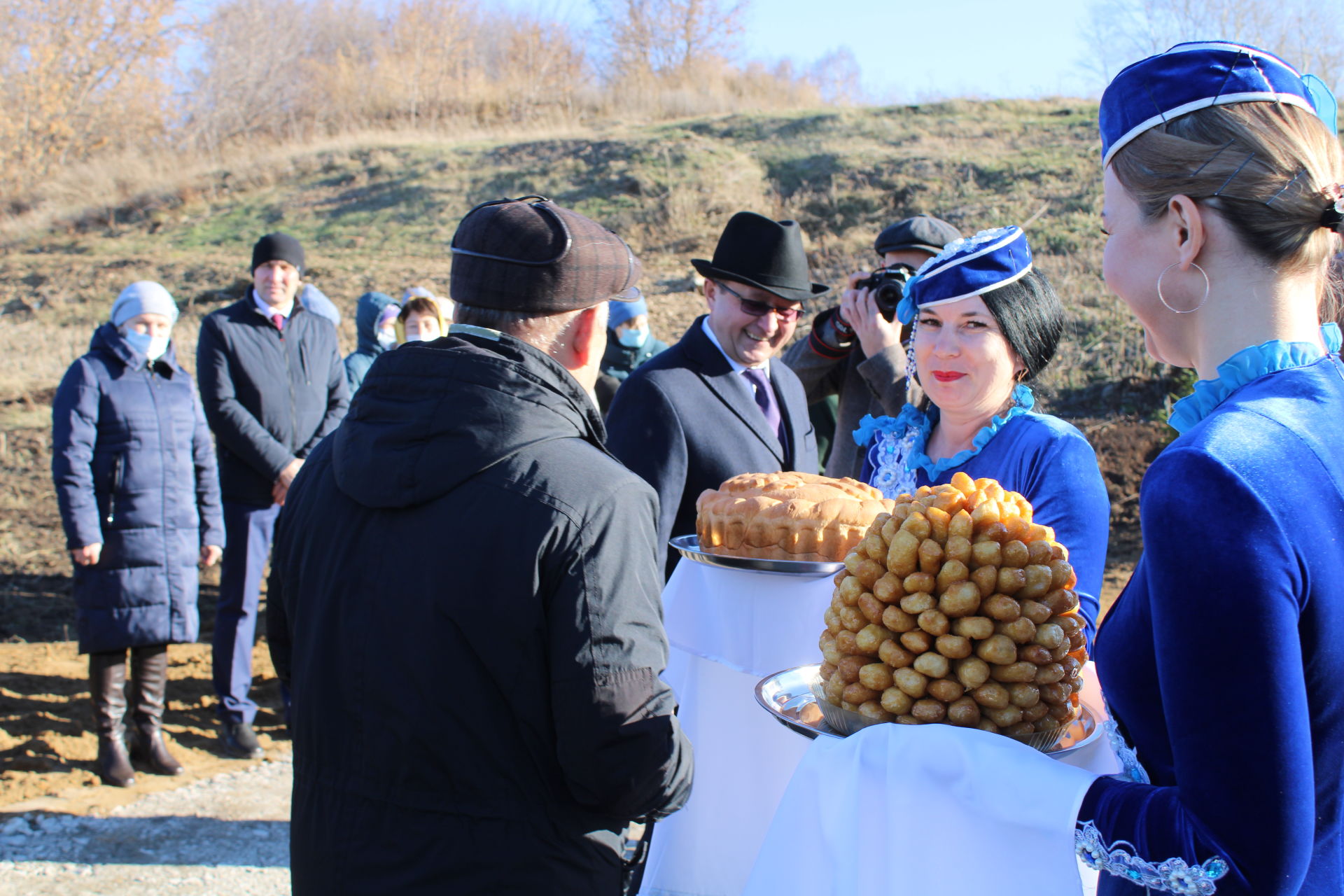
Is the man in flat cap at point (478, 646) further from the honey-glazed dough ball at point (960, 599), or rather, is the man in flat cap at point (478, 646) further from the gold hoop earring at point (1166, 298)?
the gold hoop earring at point (1166, 298)

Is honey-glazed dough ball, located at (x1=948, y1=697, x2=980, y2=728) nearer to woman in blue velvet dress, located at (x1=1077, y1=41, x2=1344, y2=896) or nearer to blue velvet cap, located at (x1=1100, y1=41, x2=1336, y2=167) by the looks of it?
woman in blue velvet dress, located at (x1=1077, y1=41, x2=1344, y2=896)

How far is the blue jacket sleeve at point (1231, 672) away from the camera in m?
1.03

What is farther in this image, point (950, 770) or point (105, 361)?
point (105, 361)

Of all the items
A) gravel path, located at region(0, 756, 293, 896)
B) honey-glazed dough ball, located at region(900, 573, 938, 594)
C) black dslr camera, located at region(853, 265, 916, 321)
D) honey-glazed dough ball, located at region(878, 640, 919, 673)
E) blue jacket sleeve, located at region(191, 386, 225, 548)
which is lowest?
gravel path, located at region(0, 756, 293, 896)

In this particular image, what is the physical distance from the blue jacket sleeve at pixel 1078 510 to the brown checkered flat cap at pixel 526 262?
114cm

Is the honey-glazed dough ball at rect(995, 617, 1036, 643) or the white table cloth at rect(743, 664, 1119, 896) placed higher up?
the honey-glazed dough ball at rect(995, 617, 1036, 643)

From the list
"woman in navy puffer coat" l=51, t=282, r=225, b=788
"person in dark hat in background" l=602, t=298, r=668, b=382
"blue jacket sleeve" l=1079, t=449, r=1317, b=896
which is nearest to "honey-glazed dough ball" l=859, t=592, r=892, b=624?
"blue jacket sleeve" l=1079, t=449, r=1317, b=896

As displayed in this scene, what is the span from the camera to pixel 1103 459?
9.56 meters

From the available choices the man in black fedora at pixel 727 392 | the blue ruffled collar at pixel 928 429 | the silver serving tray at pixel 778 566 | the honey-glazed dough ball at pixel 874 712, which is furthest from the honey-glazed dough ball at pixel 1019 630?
the man in black fedora at pixel 727 392

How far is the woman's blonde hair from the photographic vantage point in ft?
3.94

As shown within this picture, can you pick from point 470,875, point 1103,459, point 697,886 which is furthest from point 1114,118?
point 1103,459

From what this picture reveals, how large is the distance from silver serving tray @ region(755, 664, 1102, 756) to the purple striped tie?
6.08 feet

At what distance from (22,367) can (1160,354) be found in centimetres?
1489

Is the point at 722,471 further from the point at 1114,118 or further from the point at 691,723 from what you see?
the point at 1114,118
